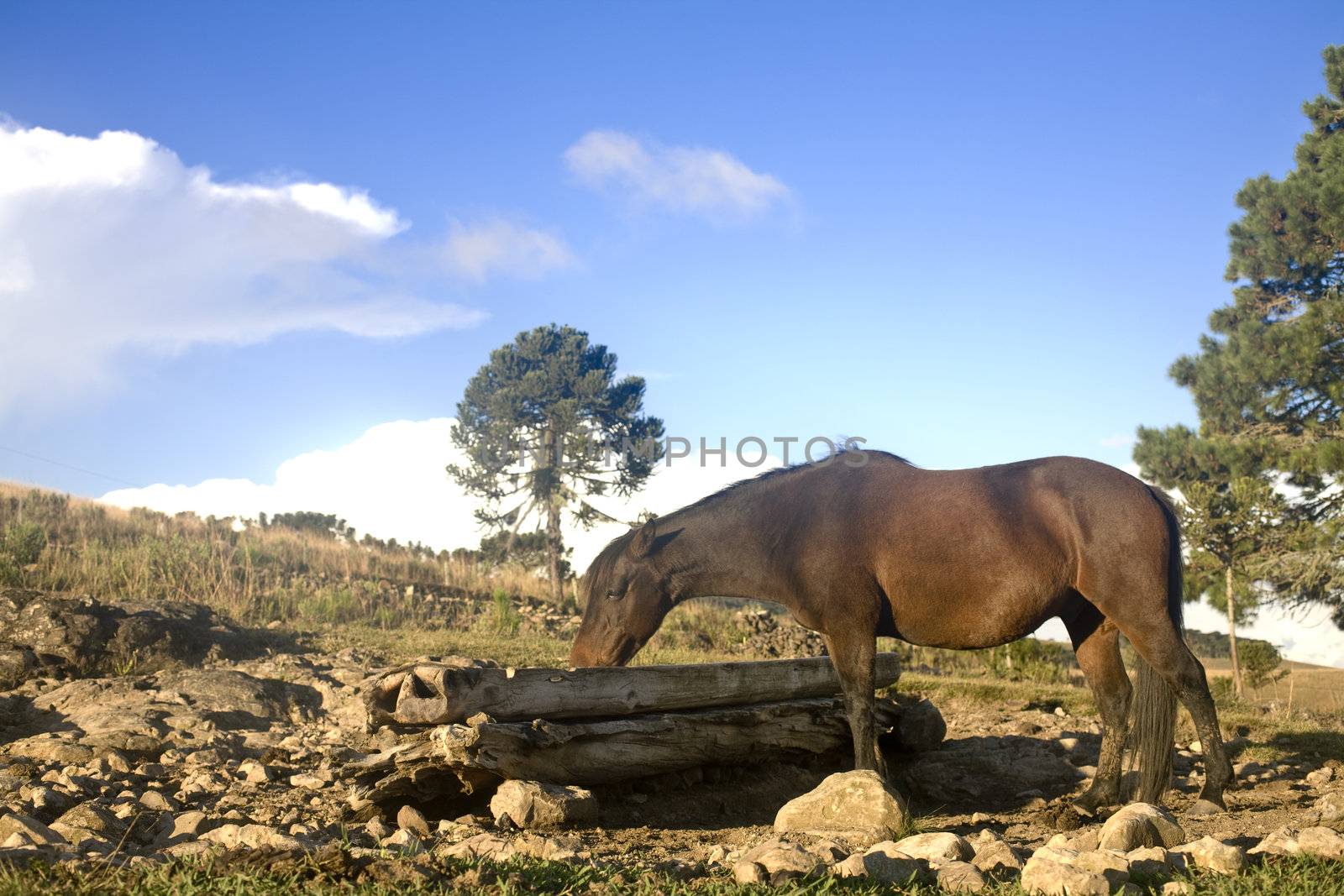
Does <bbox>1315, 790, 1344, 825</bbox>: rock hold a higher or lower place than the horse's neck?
lower

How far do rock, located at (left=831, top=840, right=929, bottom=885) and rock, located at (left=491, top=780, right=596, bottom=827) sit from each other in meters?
1.95

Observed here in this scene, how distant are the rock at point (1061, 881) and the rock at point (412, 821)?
322 centimetres

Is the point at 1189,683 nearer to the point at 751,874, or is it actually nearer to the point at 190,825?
the point at 751,874

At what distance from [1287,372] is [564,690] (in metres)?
21.1

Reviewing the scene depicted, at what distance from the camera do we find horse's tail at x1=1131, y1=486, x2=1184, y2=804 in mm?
6734

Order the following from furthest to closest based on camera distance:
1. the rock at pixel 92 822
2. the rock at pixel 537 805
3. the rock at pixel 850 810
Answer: the rock at pixel 537 805 < the rock at pixel 850 810 < the rock at pixel 92 822

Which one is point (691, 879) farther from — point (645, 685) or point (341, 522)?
point (341, 522)

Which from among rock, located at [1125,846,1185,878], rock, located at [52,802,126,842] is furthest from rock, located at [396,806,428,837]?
rock, located at [1125,846,1185,878]

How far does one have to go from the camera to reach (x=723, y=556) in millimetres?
7664

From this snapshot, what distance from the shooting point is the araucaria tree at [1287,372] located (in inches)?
795

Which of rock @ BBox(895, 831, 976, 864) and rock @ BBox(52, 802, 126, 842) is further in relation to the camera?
rock @ BBox(52, 802, 126, 842)

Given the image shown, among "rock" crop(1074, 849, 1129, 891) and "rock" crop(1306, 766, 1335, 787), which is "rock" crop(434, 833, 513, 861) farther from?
"rock" crop(1306, 766, 1335, 787)

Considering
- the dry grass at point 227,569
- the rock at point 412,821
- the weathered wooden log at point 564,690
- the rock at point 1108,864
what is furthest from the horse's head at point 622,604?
the dry grass at point 227,569

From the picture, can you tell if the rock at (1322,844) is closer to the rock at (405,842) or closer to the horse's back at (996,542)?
the horse's back at (996,542)
